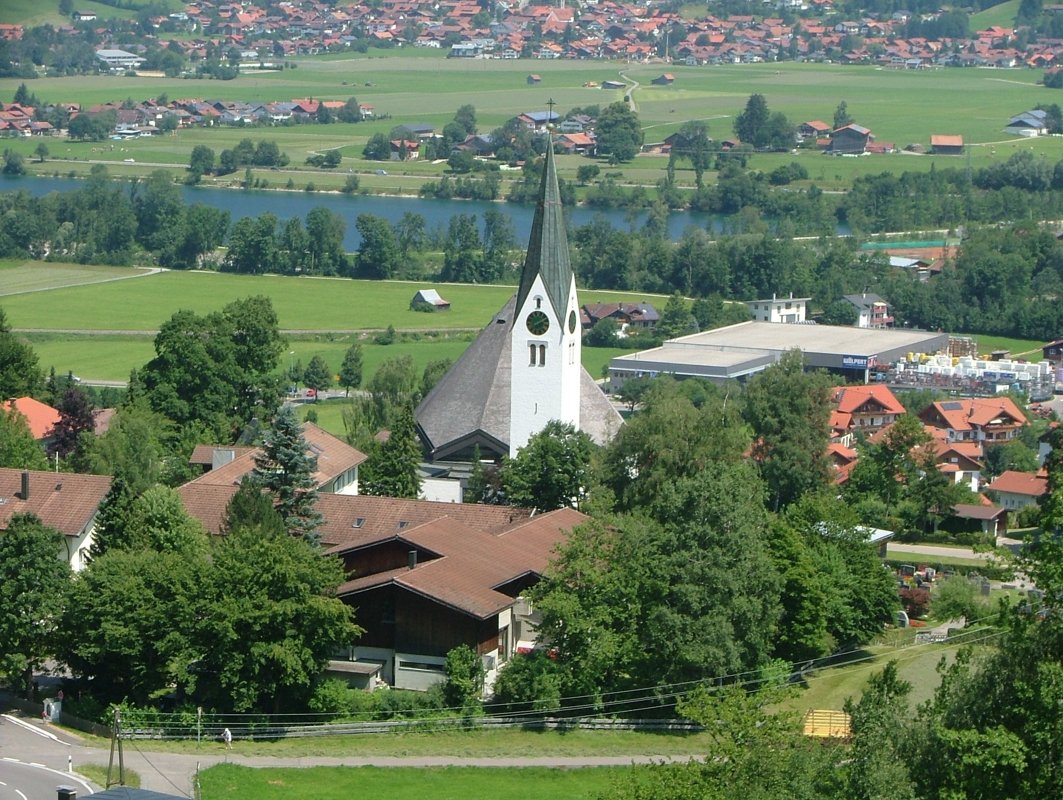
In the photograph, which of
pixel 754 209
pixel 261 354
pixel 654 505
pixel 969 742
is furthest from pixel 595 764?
pixel 754 209

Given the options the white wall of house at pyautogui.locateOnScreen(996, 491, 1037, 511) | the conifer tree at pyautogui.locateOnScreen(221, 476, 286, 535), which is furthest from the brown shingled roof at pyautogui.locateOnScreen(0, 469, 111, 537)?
the white wall of house at pyautogui.locateOnScreen(996, 491, 1037, 511)

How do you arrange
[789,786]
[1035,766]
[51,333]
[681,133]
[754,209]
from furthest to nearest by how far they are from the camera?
[681,133] → [754,209] → [51,333] → [789,786] → [1035,766]

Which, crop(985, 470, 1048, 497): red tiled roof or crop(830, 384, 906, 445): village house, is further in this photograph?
crop(830, 384, 906, 445): village house

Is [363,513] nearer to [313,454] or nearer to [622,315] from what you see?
[313,454]

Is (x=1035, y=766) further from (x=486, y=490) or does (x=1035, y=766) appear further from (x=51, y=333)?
(x=51, y=333)

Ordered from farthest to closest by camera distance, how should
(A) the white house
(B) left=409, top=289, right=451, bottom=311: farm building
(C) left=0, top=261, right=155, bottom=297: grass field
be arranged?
(C) left=0, top=261, right=155, bottom=297: grass field
(A) the white house
(B) left=409, top=289, right=451, bottom=311: farm building

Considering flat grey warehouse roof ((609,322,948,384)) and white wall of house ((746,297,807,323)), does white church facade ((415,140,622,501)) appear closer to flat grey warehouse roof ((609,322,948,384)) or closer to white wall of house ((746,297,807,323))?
flat grey warehouse roof ((609,322,948,384))

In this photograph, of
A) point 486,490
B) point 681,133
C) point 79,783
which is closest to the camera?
point 79,783

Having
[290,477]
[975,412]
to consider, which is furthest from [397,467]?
[975,412]
